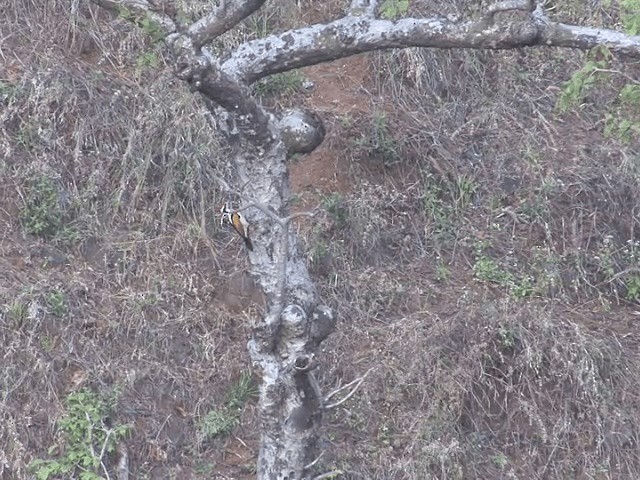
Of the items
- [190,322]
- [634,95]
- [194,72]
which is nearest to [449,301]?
[190,322]

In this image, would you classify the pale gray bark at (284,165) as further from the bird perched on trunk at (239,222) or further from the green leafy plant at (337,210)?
the green leafy plant at (337,210)

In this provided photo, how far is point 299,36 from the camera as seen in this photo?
3.88 meters

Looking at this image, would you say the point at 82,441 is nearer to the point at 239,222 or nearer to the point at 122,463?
the point at 122,463

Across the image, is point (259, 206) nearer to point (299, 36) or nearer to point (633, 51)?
point (299, 36)

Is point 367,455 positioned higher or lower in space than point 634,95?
lower

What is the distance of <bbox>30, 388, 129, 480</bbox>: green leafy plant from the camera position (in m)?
4.87

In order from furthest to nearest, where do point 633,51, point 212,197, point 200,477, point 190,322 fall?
point 212,197, point 190,322, point 200,477, point 633,51

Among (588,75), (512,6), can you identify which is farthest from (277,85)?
(512,6)

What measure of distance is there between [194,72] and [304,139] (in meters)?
1.21

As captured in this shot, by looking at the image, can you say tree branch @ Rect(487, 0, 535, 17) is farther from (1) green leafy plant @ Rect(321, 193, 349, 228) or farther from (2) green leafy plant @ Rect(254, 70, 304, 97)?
(2) green leafy plant @ Rect(254, 70, 304, 97)

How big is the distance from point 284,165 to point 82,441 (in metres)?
1.82

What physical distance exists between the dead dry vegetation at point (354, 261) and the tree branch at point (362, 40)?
63 centimetres

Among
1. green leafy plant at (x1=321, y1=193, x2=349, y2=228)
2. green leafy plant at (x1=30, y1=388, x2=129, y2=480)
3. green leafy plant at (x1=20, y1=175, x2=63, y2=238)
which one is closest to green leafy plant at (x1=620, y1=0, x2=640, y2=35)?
green leafy plant at (x1=321, y1=193, x2=349, y2=228)

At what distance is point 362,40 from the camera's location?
12.7ft
